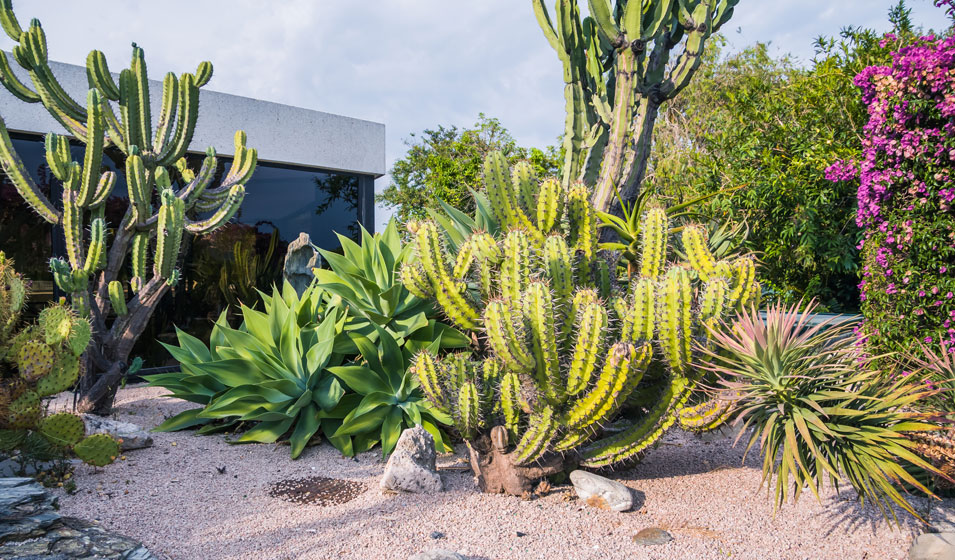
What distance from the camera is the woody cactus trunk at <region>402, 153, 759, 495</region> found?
10.3 feet

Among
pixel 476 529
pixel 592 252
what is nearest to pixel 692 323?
pixel 592 252

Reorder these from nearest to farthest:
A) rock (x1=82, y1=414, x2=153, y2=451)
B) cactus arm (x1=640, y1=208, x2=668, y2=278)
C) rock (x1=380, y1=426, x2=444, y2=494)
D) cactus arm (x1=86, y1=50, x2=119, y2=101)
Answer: rock (x1=380, y1=426, x2=444, y2=494), cactus arm (x1=640, y1=208, x2=668, y2=278), rock (x1=82, y1=414, x2=153, y2=451), cactus arm (x1=86, y1=50, x2=119, y2=101)

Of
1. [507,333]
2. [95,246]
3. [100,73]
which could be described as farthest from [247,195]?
[507,333]

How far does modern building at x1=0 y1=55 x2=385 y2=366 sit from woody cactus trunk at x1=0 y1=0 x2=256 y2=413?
4.34 ft

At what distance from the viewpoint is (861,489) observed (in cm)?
288

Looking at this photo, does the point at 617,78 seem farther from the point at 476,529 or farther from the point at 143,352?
the point at 143,352

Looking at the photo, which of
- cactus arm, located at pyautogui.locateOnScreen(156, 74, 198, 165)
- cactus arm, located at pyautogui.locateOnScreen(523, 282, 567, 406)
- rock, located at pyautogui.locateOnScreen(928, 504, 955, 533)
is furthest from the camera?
cactus arm, located at pyautogui.locateOnScreen(156, 74, 198, 165)

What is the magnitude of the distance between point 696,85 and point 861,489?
13.6 metres

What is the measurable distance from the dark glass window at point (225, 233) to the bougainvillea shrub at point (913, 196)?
5.72 metres

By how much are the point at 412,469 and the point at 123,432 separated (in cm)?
231

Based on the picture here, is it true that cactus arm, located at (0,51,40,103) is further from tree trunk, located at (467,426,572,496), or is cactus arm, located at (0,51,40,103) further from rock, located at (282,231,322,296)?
tree trunk, located at (467,426,572,496)

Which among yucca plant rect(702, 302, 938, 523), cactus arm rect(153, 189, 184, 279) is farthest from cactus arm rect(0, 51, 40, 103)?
yucca plant rect(702, 302, 938, 523)

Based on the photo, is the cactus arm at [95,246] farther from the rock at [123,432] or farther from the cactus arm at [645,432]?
the cactus arm at [645,432]

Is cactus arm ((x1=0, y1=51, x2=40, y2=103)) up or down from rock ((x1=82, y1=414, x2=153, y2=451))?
up
